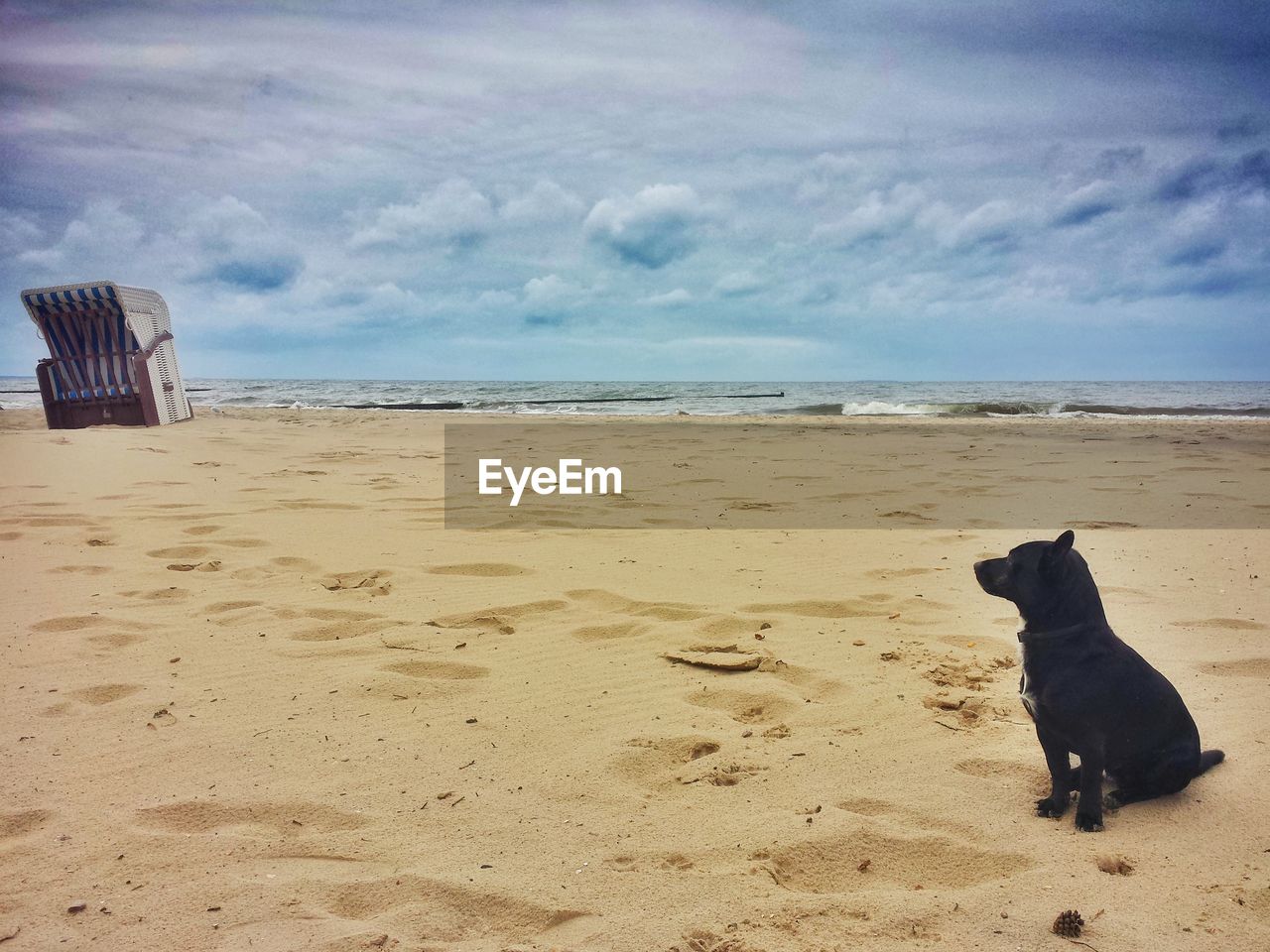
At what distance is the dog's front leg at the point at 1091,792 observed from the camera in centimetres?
196

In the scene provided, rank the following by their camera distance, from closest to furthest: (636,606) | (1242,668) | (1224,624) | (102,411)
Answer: (1242,668) → (1224,624) → (636,606) → (102,411)

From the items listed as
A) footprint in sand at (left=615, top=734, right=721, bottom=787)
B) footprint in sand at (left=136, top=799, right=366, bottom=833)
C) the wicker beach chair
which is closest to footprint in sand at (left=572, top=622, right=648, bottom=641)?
footprint in sand at (left=615, top=734, right=721, bottom=787)

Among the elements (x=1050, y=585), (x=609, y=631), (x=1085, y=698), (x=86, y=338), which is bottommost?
(x=609, y=631)

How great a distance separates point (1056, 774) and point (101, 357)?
13350 mm

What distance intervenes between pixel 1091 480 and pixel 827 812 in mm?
6527

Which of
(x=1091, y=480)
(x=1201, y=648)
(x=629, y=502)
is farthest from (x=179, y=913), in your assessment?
(x=1091, y=480)

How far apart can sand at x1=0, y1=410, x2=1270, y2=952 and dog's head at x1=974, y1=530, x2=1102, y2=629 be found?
1.75ft

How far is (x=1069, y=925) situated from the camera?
159 cm

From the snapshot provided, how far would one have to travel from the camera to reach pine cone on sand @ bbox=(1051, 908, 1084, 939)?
62.4 inches

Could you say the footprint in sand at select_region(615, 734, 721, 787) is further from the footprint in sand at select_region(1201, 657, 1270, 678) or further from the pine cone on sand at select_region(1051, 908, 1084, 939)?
the footprint in sand at select_region(1201, 657, 1270, 678)

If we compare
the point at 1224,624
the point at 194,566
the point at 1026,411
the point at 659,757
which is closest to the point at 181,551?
the point at 194,566

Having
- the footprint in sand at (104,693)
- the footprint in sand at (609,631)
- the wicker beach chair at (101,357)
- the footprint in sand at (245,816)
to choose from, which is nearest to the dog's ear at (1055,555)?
the footprint in sand at (609,631)

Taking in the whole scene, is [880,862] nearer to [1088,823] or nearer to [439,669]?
[1088,823]

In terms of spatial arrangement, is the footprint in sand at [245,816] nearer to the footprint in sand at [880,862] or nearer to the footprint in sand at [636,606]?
the footprint in sand at [880,862]
